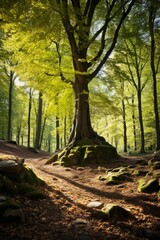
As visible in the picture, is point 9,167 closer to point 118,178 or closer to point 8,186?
point 8,186

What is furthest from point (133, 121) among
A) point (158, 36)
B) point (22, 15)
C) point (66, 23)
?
point (22, 15)

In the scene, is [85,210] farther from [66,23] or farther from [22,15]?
[66,23]

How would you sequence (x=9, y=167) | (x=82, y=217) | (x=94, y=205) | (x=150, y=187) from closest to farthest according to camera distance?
1. (x=82, y=217)
2. (x=94, y=205)
3. (x=9, y=167)
4. (x=150, y=187)

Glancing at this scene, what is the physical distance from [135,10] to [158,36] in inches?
104

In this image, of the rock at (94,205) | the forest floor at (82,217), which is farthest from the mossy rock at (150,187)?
the rock at (94,205)

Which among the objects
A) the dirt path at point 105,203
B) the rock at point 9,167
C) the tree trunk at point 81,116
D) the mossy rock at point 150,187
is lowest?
the dirt path at point 105,203

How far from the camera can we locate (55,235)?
3.74 m

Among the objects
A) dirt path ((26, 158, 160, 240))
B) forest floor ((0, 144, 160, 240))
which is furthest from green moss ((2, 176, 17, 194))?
dirt path ((26, 158, 160, 240))

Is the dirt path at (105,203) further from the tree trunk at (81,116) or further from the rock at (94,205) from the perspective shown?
the tree trunk at (81,116)

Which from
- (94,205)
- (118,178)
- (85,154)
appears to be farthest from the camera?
(85,154)

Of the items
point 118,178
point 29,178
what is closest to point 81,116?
point 118,178

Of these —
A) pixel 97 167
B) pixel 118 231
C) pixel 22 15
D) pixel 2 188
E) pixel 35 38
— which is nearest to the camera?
pixel 118 231

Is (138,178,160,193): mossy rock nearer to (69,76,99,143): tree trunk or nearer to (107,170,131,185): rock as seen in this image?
(107,170,131,185): rock

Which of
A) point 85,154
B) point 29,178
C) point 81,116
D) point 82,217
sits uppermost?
point 81,116
